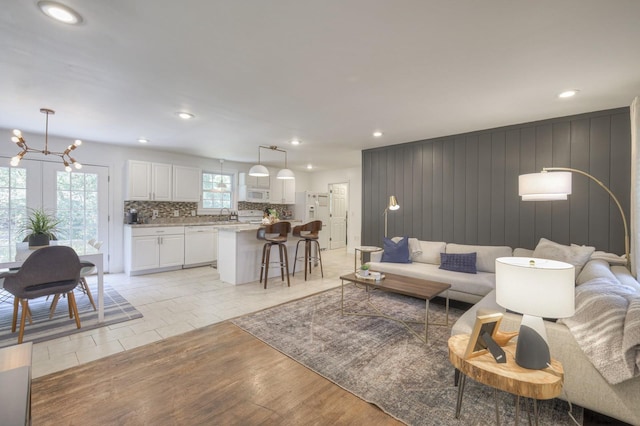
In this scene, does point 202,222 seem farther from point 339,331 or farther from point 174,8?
point 174,8

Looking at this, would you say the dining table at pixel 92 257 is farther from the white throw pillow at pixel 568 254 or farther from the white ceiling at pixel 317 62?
the white throw pillow at pixel 568 254

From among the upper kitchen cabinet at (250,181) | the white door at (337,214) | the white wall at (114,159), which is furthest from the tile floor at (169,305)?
the white door at (337,214)

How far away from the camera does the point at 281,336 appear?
2830mm

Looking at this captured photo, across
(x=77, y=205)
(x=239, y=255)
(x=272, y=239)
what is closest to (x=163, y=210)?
(x=77, y=205)

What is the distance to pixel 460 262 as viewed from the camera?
A: 3889mm

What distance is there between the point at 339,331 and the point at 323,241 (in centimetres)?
568

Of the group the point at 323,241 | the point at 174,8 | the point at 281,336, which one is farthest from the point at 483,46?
the point at 323,241

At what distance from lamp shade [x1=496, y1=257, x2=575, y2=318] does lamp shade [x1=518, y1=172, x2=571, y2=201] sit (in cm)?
152

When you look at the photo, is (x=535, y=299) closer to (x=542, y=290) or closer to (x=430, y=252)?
(x=542, y=290)

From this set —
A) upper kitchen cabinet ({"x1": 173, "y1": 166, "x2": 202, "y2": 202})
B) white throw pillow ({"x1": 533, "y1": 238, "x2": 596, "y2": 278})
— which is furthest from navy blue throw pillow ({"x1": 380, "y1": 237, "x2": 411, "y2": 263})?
upper kitchen cabinet ({"x1": 173, "y1": 166, "x2": 202, "y2": 202})

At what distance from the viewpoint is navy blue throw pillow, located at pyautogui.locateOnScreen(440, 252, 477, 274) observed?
3808 millimetres

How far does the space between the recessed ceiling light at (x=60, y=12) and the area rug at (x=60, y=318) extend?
9.28ft

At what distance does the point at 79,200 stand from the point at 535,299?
6514mm

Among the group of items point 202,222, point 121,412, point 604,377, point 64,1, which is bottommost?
point 121,412
